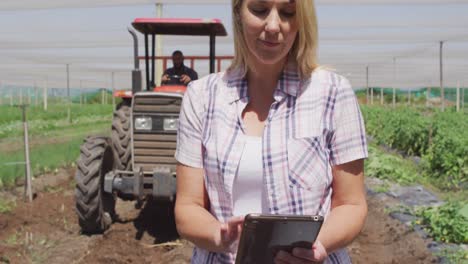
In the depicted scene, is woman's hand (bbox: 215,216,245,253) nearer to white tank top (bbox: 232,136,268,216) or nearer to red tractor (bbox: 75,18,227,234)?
white tank top (bbox: 232,136,268,216)

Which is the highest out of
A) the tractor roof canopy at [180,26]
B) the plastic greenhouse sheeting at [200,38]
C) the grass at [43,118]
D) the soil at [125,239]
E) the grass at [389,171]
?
the plastic greenhouse sheeting at [200,38]

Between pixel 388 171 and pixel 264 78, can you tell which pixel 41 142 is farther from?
pixel 264 78

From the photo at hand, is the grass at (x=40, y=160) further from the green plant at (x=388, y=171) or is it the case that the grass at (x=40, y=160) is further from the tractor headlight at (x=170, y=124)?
the green plant at (x=388, y=171)

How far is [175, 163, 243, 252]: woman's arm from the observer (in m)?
1.55

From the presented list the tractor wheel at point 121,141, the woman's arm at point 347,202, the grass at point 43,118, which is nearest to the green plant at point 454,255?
the tractor wheel at point 121,141

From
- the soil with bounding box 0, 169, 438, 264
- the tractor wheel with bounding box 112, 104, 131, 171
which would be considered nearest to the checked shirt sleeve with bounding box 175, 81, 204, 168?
the soil with bounding box 0, 169, 438, 264

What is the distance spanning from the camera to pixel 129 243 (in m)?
5.86

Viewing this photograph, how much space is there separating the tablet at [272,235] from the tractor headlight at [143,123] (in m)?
4.55

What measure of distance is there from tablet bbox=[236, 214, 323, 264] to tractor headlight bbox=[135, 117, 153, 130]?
4.55 meters

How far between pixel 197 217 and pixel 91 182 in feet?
14.3

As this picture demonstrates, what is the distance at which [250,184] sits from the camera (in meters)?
1.60

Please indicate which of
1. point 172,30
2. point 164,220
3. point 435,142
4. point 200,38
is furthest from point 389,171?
point 200,38

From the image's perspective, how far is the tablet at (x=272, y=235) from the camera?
1.39 m

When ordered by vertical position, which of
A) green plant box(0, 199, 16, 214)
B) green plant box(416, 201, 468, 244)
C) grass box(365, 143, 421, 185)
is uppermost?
green plant box(416, 201, 468, 244)
